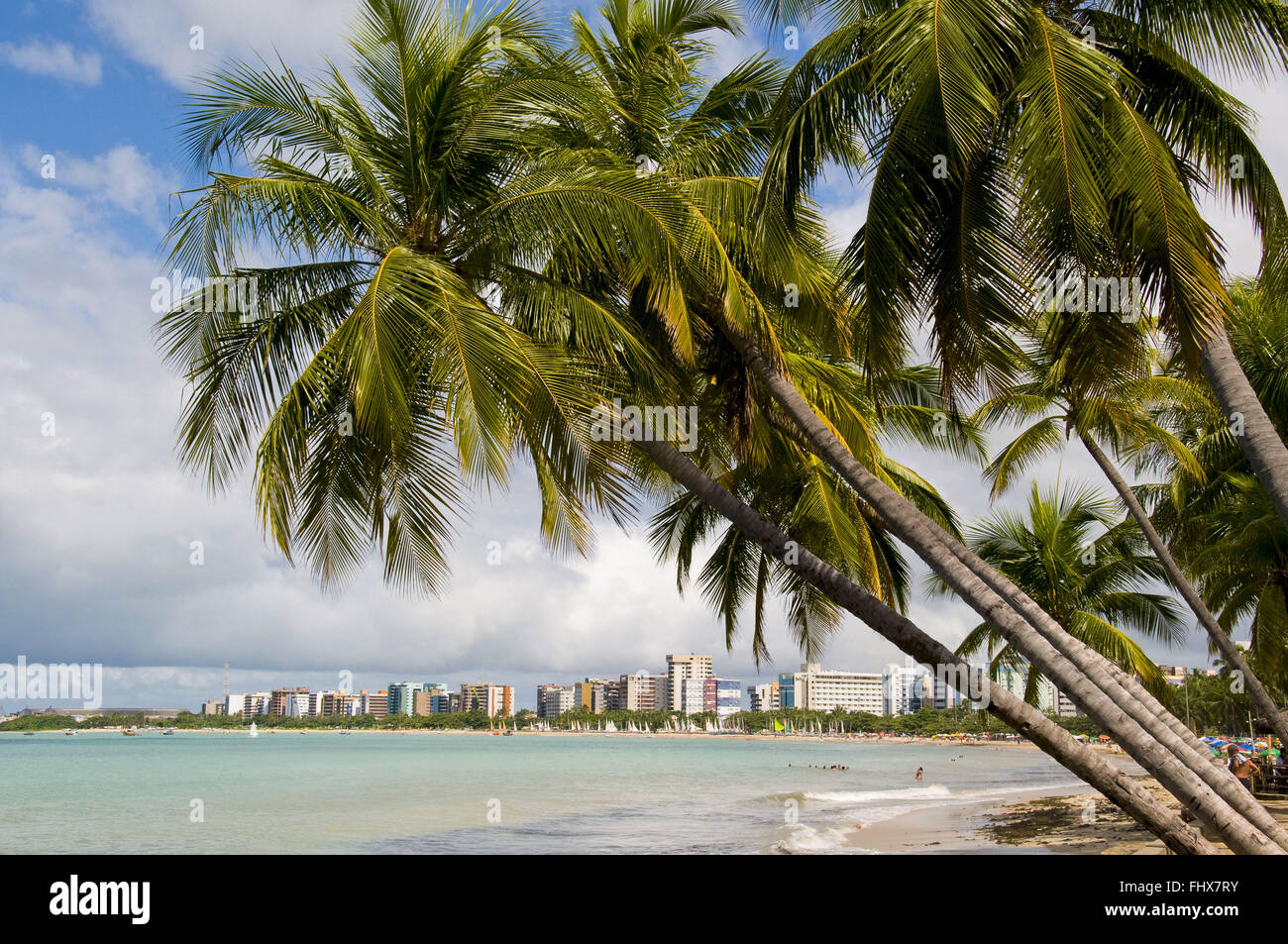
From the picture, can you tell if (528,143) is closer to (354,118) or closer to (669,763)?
(354,118)

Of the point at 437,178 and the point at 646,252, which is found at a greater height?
the point at 437,178

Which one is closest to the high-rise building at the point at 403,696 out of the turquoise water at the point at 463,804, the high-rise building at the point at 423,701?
the high-rise building at the point at 423,701

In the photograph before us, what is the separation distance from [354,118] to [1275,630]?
657 inches

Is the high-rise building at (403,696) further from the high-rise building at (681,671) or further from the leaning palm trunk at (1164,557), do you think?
the leaning palm trunk at (1164,557)

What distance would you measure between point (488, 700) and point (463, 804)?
137984 millimetres

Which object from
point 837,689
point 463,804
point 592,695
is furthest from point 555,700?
point 463,804

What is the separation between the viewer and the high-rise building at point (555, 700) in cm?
18750

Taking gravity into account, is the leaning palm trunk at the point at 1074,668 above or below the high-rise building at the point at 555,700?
above

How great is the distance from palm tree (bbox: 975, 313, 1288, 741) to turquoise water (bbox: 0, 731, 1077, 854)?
244 inches

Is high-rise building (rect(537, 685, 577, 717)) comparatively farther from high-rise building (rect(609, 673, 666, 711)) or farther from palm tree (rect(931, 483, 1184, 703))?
palm tree (rect(931, 483, 1184, 703))

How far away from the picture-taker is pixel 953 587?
642cm

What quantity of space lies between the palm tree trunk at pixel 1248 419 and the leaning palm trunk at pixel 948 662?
202 centimetres

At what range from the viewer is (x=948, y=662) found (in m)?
6.50
